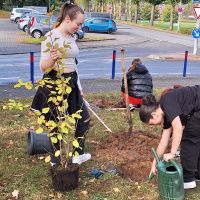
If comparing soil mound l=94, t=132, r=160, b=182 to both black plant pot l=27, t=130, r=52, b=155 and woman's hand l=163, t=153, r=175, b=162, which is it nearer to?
black plant pot l=27, t=130, r=52, b=155

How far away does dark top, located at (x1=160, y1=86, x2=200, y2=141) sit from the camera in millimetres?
3771

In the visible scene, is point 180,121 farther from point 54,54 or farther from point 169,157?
point 54,54

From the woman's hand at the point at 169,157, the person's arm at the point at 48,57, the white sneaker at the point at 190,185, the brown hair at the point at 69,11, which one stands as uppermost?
the brown hair at the point at 69,11

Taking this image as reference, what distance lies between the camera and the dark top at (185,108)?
12.4 ft

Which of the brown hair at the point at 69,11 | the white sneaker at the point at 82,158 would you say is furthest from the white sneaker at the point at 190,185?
the brown hair at the point at 69,11

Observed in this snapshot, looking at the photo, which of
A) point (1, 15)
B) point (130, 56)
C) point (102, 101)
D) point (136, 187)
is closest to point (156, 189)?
point (136, 187)

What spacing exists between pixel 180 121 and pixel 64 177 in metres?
1.30

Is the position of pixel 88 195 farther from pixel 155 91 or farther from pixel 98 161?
pixel 155 91

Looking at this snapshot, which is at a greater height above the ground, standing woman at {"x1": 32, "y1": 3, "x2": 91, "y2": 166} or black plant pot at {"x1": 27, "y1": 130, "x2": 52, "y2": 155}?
standing woman at {"x1": 32, "y1": 3, "x2": 91, "y2": 166}

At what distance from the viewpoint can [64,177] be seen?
4121 mm

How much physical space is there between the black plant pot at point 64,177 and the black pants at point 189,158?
113 cm

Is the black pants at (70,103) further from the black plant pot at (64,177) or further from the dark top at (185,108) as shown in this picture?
the dark top at (185,108)

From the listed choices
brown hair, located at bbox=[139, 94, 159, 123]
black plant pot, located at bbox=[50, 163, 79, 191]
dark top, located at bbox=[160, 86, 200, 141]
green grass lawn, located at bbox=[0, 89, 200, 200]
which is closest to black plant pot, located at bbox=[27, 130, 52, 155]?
green grass lawn, located at bbox=[0, 89, 200, 200]

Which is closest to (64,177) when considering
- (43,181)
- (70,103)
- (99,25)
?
(43,181)
